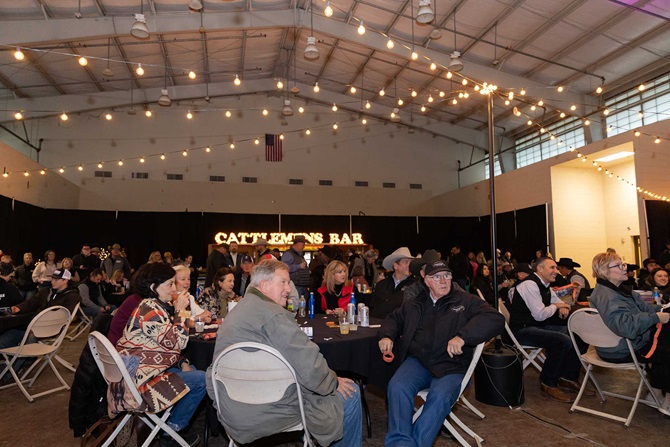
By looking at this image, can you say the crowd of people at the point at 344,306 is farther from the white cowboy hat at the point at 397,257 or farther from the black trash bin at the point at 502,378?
the black trash bin at the point at 502,378

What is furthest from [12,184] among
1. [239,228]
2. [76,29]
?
[239,228]

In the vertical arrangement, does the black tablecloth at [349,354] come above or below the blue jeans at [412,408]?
above

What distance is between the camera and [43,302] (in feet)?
15.8

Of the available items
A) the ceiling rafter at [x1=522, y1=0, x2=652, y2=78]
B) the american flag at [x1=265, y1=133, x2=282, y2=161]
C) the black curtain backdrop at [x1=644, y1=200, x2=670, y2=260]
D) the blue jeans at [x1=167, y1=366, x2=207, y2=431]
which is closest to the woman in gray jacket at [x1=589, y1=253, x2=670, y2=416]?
the blue jeans at [x1=167, y1=366, x2=207, y2=431]

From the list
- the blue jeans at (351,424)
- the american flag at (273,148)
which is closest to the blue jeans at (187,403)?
the blue jeans at (351,424)

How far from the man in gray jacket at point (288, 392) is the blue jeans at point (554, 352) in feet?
8.28

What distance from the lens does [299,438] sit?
90.4 inches

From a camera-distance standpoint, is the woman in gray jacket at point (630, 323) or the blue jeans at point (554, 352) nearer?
the woman in gray jacket at point (630, 323)

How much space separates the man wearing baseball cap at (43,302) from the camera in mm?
4344

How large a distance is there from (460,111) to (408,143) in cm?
248

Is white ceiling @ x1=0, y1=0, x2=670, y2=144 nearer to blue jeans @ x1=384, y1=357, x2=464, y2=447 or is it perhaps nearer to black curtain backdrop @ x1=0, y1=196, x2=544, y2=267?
black curtain backdrop @ x1=0, y1=196, x2=544, y2=267

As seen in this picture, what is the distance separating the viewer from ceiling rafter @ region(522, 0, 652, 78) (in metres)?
9.02

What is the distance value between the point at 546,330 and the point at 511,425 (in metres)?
1.08

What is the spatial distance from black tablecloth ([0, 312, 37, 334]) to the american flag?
37.1 ft
